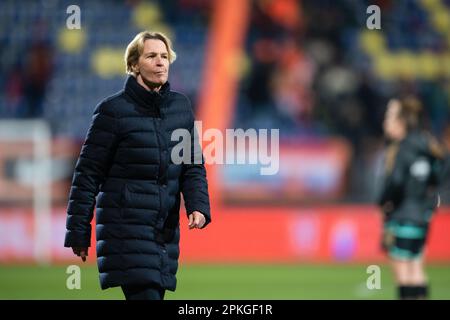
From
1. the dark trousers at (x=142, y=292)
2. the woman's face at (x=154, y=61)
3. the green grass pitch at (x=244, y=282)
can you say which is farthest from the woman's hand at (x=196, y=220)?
the green grass pitch at (x=244, y=282)

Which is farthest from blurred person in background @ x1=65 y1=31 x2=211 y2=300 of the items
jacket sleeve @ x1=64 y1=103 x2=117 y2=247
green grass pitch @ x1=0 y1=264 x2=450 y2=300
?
green grass pitch @ x1=0 y1=264 x2=450 y2=300

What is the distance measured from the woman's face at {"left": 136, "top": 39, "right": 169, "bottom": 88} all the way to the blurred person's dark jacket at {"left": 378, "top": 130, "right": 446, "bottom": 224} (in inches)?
132

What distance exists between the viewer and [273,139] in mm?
16828

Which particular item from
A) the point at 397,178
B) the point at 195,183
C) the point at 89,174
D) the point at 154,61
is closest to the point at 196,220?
the point at 195,183

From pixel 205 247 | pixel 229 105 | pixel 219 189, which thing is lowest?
pixel 205 247

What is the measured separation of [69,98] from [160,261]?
41.4 feet

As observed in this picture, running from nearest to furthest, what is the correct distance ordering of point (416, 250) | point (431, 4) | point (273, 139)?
point (416, 250), point (273, 139), point (431, 4)

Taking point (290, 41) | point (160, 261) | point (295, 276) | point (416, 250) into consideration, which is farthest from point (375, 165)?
point (160, 261)

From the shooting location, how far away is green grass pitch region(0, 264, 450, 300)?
10.5 meters

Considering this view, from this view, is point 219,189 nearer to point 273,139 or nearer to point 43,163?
point 273,139

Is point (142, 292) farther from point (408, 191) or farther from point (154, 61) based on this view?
point (408, 191)

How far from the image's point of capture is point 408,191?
26.9 feet

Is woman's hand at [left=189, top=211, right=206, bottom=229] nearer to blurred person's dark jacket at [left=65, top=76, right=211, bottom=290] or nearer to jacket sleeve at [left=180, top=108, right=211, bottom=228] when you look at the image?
jacket sleeve at [left=180, top=108, right=211, bottom=228]

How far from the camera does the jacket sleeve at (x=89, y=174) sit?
5.14m
